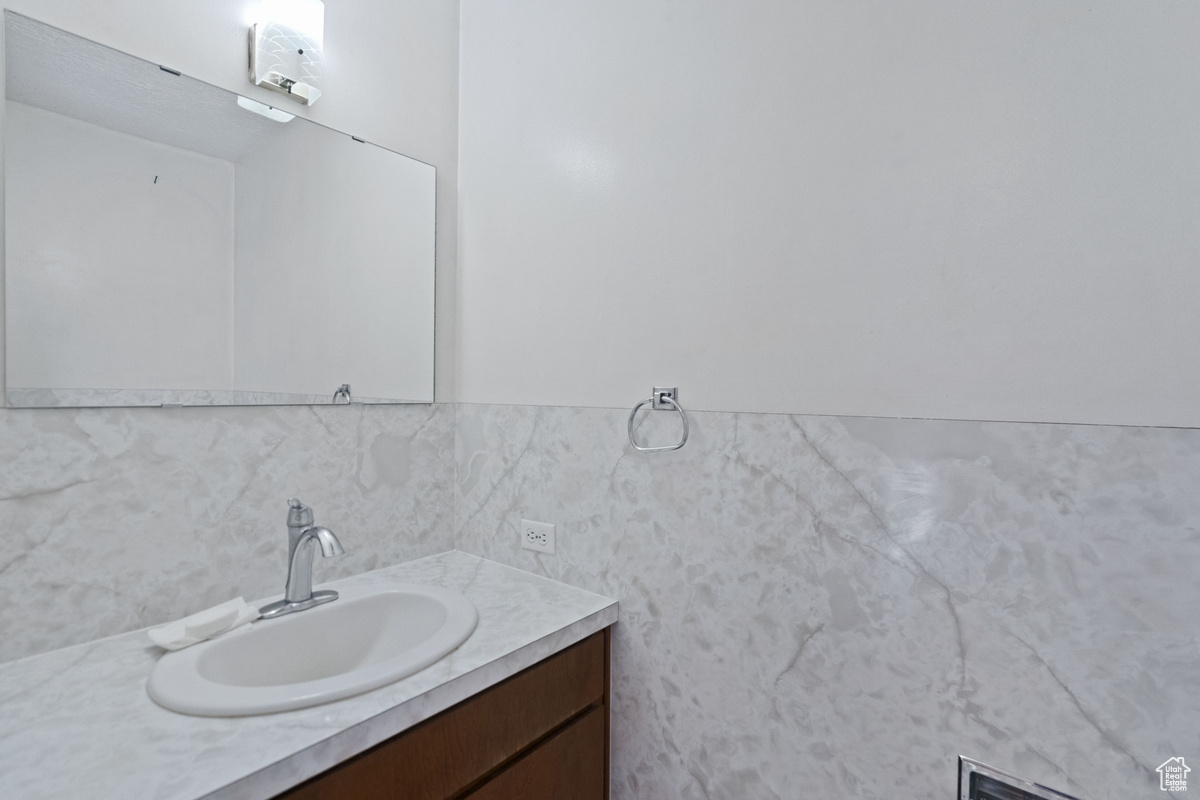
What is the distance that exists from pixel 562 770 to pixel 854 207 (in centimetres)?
119

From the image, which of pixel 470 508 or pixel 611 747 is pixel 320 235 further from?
pixel 611 747

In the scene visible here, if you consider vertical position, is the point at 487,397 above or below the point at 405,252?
below

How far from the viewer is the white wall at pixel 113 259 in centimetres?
99

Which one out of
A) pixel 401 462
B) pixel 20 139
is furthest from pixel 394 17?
pixel 401 462

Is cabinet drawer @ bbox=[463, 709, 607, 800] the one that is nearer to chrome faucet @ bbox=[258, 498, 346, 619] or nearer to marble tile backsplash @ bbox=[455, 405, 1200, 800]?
marble tile backsplash @ bbox=[455, 405, 1200, 800]

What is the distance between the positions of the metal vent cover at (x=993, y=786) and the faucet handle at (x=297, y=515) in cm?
125

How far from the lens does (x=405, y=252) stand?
1.54 meters

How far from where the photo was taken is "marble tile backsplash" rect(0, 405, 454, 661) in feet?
3.25

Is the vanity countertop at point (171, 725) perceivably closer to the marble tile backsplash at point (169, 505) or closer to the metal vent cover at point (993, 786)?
the marble tile backsplash at point (169, 505)

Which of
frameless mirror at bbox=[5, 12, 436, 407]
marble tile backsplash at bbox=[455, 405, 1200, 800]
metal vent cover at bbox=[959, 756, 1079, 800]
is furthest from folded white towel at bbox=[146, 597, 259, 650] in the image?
metal vent cover at bbox=[959, 756, 1079, 800]

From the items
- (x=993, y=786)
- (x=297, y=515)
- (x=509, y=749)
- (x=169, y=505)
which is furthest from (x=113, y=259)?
(x=993, y=786)

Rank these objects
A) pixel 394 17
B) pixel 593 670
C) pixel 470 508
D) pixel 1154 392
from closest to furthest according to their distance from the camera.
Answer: pixel 1154 392, pixel 593 670, pixel 394 17, pixel 470 508

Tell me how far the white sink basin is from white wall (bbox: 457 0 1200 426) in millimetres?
559

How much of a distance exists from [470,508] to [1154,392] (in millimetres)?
1431
